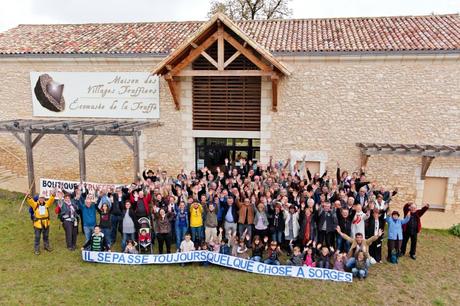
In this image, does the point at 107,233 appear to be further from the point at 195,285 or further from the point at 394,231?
the point at 394,231

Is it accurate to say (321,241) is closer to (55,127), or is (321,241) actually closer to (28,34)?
(55,127)

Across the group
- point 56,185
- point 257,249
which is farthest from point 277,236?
point 56,185

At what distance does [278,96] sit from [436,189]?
6.49m

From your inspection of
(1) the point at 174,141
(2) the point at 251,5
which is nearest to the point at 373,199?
(1) the point at 174,141

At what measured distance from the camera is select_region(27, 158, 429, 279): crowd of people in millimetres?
8078

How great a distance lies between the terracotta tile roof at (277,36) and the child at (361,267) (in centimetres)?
726

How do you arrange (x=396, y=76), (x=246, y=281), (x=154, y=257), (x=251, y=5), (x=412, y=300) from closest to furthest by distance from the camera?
(x=412, y=300) < (x=246, y=281) < (x=154, y=257) < (x=396, y=76) < (x=251, y=5)

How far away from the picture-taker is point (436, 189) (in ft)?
41.1

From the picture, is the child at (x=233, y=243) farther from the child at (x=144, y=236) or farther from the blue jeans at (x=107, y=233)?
the blue jeans at (x=107, y=233)

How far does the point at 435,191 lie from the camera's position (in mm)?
12555

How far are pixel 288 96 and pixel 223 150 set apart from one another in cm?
325

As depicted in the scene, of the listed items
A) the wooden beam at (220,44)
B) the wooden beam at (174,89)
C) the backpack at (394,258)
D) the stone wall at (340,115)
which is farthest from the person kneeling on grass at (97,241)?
the backpack at (394,258)

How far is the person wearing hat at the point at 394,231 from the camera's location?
27.3ft

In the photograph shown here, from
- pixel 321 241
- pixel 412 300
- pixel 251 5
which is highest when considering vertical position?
pixel 251 5
